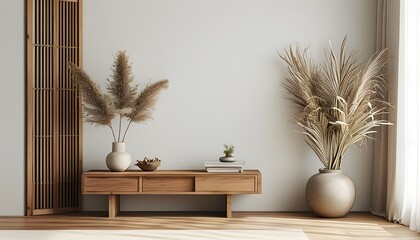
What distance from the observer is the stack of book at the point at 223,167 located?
515cm

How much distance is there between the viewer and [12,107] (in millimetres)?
5352

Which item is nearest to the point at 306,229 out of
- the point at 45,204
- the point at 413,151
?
the point at 413,151

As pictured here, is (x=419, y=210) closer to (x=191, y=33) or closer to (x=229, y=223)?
(x=229, y=223)

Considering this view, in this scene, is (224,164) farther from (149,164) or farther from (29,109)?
(29,109)

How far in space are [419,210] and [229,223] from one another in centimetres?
154

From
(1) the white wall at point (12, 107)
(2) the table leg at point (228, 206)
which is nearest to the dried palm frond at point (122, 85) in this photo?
(1) the white wall at point (12, 107)

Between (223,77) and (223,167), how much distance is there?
93 centimetres

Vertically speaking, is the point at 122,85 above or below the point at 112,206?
above

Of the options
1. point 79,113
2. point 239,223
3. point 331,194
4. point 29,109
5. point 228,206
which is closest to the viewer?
point 239,223

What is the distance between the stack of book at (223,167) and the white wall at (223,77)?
384 millimetres

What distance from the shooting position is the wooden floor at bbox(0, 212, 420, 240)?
453 centimetres

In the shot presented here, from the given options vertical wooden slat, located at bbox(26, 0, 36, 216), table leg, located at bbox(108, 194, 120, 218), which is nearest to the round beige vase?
table leg, located at bbox(108, 194, 120, 218)

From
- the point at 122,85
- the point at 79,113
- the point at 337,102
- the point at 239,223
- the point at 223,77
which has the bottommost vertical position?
the point at 239,223

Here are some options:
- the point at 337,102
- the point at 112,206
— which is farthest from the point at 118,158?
the point at 337,102
